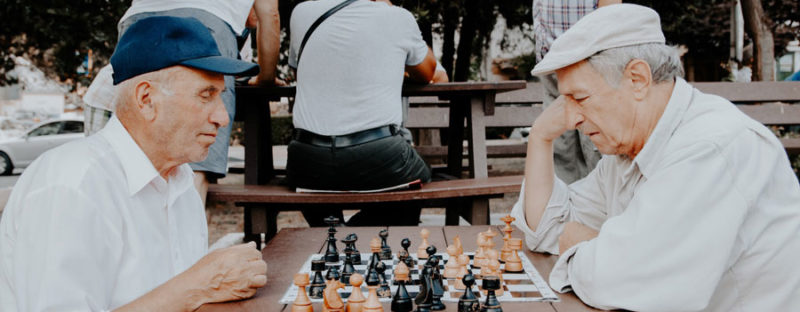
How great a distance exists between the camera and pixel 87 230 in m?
1.69

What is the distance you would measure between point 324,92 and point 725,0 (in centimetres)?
2184

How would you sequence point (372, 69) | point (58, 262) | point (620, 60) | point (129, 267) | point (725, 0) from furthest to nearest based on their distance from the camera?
point (725, 0), point (372, 69), point (620, 60), point (129, 267), point (58, 262)

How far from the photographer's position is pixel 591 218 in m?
2.63

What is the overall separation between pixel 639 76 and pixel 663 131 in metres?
0.18

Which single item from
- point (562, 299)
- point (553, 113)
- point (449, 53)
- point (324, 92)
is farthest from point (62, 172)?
point (449, 53)

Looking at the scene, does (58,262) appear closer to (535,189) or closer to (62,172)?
(62,172)

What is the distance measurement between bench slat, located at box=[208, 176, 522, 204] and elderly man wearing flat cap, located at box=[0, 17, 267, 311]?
183cm

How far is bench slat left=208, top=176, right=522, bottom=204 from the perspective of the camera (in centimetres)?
407

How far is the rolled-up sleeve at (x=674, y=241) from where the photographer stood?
1684mm

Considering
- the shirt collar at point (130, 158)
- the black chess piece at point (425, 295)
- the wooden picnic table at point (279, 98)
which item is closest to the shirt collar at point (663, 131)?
the black chess piece at point (425, 295)

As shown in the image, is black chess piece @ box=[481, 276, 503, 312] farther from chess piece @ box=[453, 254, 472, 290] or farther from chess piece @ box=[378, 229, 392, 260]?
chess piece @ box=[378, 229, 392, 260]

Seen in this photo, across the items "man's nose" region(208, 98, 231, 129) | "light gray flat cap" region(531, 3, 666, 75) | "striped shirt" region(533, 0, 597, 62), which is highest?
"striped shirt" region(533, 0, 597, 62)

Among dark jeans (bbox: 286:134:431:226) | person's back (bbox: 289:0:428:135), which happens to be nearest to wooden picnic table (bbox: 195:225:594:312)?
dark jeans (bbox: 286:134:431:226)

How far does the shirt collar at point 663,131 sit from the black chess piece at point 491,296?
62 cm
